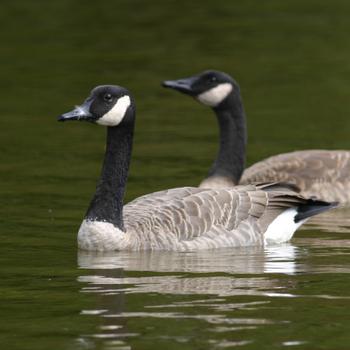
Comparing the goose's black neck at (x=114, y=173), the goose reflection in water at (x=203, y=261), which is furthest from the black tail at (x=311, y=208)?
the goose's black neck at (x=114, y=173)

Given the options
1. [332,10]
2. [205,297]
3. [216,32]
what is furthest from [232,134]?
[332,10]

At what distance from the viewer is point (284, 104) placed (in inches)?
891

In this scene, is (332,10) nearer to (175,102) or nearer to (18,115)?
(175,102)

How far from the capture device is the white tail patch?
15.0 m

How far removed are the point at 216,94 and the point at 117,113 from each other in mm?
4053

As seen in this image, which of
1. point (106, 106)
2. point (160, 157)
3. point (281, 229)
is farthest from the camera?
point (160, 157)

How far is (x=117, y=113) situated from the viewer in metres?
Result: 14.3

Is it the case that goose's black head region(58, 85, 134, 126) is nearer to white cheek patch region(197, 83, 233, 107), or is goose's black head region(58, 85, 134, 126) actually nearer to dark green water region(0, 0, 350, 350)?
dark green water region(0, 0, 350, 350)

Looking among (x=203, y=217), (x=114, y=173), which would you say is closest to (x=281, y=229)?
(x=203, y=217)

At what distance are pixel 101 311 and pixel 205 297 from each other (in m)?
0.92

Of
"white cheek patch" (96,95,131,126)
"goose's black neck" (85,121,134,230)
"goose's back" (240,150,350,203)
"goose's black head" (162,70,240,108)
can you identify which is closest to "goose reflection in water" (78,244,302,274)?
"goose's black neck" (85,121,134,230)

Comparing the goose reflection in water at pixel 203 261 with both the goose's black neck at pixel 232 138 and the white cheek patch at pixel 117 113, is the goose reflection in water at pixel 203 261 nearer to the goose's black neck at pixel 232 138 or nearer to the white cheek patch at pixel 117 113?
the white cheek patch at pixel 117 113

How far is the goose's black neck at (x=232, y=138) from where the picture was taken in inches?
706

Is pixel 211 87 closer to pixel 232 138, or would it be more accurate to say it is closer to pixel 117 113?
pixel 232 138
